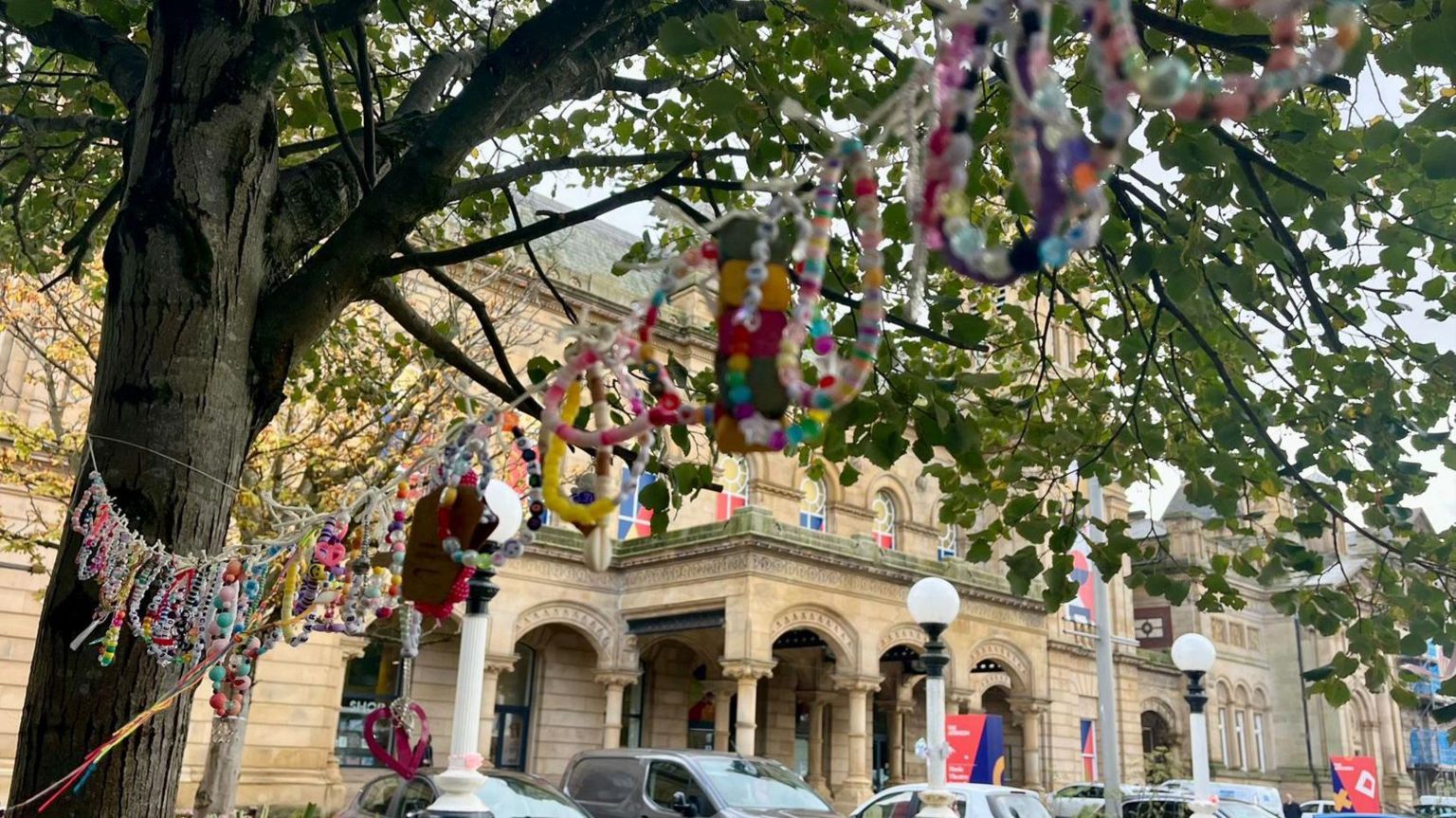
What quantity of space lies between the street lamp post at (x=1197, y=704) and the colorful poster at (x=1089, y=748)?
21766 mm

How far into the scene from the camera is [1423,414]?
22.9ft

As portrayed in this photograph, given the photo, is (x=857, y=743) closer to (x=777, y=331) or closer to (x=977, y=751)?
(x=977, y=751)

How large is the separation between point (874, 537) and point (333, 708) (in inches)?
545

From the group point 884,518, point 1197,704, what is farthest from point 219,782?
point 884,518

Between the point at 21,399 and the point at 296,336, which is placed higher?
the point at 21,399

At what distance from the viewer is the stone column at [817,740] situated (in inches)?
1054

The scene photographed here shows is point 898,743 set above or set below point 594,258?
below

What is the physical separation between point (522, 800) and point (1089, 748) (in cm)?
2758

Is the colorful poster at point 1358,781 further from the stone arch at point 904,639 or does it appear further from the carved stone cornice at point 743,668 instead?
the carved stone cornice at point 743,668

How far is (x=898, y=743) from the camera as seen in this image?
1134 inches

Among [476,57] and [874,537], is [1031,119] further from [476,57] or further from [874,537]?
[874,537]

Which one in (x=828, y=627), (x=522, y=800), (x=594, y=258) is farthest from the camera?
(x=594, y=258)

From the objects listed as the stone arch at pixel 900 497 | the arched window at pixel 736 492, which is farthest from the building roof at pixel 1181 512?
the arched window at pixel 736 492

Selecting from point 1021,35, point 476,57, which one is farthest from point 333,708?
point 1021,35
